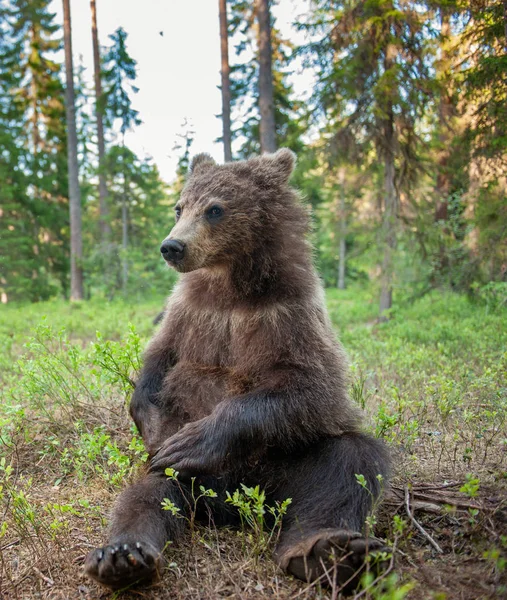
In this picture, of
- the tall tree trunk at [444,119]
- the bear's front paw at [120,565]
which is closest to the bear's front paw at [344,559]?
the bear's front paw at [120,565]

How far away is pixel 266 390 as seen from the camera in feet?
8.89

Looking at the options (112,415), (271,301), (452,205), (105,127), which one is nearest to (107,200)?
(105,127)

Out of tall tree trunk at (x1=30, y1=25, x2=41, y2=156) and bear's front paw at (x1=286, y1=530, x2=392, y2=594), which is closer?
bear's front paw at (x1=286, y1=530, x2=392, y2=594)

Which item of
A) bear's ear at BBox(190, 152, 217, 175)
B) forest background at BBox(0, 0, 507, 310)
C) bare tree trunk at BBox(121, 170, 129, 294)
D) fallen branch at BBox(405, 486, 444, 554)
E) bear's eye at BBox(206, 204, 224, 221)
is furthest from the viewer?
bare tree trunk at BBox(121, 170, 129, 294)

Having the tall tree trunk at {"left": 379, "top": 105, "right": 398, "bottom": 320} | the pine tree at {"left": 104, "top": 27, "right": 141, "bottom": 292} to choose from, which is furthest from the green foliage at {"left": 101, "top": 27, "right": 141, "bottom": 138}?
the tall tree trunk at {"left": 379, "top": 105, "right": 398, "bottom": 320}

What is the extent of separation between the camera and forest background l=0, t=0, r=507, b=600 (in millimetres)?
2543

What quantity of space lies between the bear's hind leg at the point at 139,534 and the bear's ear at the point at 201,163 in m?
2.22

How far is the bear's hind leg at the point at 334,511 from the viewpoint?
214 centimetres

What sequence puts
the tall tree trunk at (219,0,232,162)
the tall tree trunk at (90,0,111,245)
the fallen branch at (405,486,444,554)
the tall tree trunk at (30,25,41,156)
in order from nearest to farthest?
the fallen branch at (405,486,444,554), the tall tree trunk at (219,0,232,162), the tall tree trunk at (90,0,111,245), the tall tree trunk at (30,25,41,156)

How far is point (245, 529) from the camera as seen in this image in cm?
275

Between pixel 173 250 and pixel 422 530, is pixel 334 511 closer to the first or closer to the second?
pixel 422 530

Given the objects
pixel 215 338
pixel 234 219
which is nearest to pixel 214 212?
pixel 234 219

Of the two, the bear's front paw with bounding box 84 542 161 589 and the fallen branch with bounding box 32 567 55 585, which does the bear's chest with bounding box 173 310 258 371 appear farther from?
the fallen branch with bounding box 32 567 55 585

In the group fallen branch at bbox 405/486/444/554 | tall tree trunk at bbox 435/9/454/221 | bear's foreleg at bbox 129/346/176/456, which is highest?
tall tree trunk at bbox 435/9/454/221
